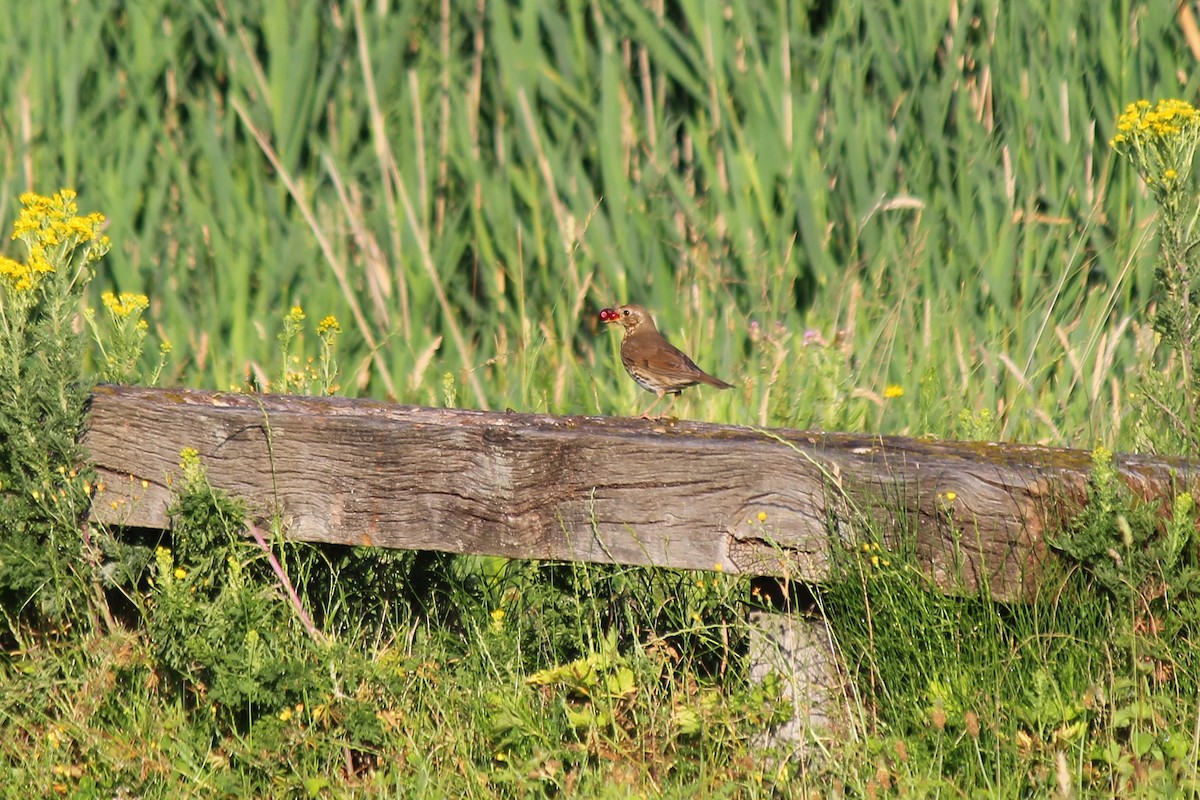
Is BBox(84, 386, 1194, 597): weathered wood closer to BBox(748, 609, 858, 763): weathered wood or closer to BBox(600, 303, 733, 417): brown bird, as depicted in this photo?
BBox(748, 609, 858, 763): weathered wood

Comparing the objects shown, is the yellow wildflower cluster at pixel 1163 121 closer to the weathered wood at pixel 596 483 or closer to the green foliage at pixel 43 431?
the weathered wood at pixel 596 483

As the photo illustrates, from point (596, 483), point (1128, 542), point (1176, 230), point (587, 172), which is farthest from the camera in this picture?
point (587, 172)

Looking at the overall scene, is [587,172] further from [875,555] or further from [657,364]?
[875,555]

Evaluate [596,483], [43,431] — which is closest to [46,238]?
[43,431]

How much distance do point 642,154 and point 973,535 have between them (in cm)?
368

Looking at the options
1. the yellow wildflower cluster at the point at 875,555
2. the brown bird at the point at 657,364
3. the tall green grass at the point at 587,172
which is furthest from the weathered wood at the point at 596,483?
the tall green grass at the point at 587,172

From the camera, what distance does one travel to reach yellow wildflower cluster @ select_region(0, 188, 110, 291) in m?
3.57

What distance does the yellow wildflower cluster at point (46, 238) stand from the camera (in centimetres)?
357

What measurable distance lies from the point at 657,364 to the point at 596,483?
173 cm

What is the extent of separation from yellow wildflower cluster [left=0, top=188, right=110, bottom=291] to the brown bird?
6.60 ft

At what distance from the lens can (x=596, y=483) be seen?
3.44 meters

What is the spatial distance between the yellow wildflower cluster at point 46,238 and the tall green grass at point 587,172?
214cm

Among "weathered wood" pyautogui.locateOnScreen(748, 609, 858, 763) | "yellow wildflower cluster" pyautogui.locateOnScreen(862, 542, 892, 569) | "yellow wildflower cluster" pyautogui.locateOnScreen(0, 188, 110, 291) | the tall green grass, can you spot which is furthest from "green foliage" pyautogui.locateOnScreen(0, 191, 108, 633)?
the tall green grass

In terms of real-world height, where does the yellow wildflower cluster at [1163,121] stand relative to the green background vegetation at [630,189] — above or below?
above
